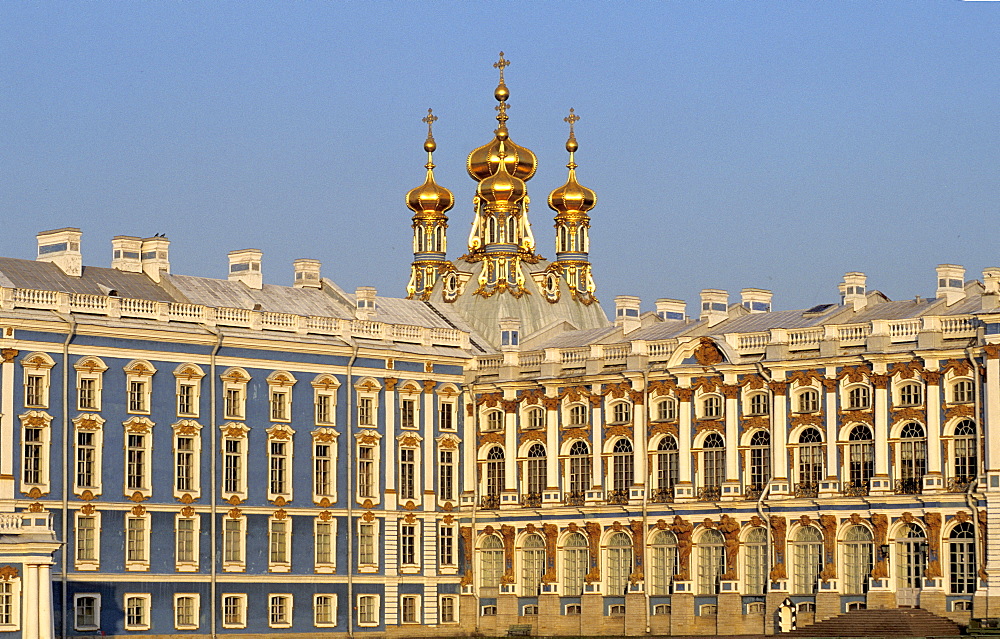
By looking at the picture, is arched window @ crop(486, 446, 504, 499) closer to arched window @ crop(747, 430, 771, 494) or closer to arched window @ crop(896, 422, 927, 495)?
arched window @ crop(747, 430, 771, 494)

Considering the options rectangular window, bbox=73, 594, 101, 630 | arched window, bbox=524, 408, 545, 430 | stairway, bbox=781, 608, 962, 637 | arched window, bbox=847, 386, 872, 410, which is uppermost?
arched window, bbox=847, 386, 872, 410

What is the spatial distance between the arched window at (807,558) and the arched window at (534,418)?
11.6 meters

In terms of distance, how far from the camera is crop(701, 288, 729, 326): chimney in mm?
89125

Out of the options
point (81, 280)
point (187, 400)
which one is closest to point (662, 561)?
point (187, 400)

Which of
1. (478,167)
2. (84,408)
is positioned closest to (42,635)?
(84,408)

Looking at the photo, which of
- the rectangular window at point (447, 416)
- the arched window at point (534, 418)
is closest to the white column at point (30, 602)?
the rectangular window at point (447, 416)

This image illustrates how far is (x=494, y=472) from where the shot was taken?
296 ft

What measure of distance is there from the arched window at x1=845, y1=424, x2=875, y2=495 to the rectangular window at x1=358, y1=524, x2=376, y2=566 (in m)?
16.8

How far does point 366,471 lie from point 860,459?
17.4 meters

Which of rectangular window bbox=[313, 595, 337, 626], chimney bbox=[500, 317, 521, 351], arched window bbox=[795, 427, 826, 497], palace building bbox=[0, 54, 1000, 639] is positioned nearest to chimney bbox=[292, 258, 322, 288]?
palace building bbox=[0, 54, 1000, 639]

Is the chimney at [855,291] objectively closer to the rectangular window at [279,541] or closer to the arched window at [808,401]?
the arched window at [808,401]

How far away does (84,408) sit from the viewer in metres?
77.9

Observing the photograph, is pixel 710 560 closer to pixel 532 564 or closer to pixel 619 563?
pixel 619 563

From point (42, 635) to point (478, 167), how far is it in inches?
1761
